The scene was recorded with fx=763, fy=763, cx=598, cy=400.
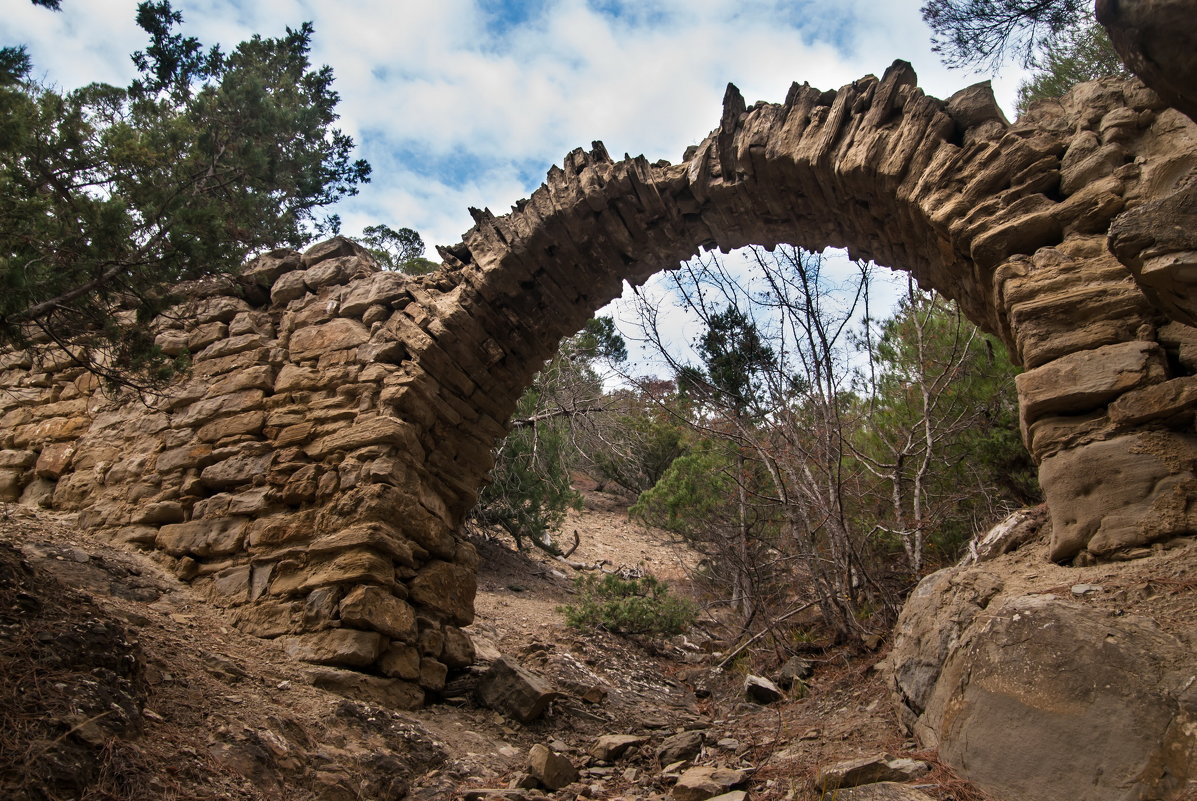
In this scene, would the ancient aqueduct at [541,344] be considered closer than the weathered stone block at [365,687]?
Yes

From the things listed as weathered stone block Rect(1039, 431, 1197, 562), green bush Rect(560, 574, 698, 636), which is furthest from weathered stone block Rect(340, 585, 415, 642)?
weathered stone block Rect(1039, 431, 1197, 562)

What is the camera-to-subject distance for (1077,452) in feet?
9.71

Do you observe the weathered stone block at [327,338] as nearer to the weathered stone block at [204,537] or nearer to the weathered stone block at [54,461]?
the weathered stone block at [204,537]

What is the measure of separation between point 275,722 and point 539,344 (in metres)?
3.12

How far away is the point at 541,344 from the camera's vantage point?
5.70 metres

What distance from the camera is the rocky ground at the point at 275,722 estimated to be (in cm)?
256

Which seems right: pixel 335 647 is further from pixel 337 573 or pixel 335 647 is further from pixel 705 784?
pixel 705 784

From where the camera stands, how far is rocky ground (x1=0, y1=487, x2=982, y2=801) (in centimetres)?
256

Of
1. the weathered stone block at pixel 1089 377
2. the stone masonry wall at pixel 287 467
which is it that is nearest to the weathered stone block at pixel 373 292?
the stone masonry wall at pixel 287 467

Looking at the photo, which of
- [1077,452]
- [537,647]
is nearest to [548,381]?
[537,647]

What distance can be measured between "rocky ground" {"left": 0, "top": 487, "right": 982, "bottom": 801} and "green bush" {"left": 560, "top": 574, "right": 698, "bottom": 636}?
5.19ft

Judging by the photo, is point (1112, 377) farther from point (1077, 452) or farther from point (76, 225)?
point (76, 225)

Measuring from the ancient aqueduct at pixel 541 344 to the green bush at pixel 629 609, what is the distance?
8.22ft

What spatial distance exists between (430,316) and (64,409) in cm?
324
